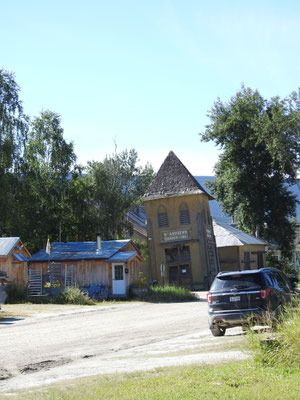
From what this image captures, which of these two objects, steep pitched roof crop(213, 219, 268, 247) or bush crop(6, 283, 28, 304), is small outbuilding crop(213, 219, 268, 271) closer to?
steep pitched roof crop(213, 219, 268, 247)

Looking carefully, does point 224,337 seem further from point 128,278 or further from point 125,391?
point 128,278

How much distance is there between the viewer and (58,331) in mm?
18422

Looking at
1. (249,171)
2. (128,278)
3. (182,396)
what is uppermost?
(249,171)

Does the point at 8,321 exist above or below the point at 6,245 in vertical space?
below

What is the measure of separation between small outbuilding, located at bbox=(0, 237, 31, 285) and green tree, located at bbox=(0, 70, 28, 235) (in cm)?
261

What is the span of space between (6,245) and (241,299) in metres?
25.4

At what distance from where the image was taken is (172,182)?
5234cm

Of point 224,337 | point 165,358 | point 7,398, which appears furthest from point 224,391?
point 224,337

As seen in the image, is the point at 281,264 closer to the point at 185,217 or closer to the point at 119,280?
the point at 185,217

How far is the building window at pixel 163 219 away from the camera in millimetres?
51619

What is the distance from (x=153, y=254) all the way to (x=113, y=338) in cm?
3562

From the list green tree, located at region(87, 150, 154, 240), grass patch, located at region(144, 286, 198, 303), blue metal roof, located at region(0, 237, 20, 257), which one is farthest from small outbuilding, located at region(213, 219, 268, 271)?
blue metal roof, located at region(0, 237, 20, 257)

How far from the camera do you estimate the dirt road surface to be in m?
10.2

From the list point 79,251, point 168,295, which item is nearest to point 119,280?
point 168,295
